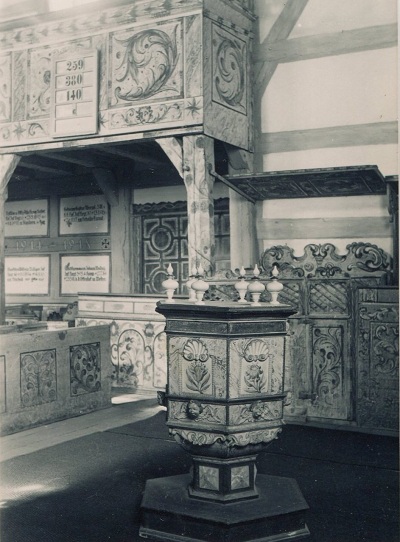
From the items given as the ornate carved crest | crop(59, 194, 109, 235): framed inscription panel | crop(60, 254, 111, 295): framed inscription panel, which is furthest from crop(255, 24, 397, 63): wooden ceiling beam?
crop(60, 254, 111, 295): framed inscription panel

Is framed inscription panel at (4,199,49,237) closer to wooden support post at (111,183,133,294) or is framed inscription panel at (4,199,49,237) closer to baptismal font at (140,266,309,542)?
wooden support post at (111,183,133,294)

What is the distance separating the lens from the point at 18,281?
11031 millimetres

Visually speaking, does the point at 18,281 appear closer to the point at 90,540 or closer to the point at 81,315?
the point at 81,315

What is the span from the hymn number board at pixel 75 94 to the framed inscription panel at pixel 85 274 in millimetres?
3075

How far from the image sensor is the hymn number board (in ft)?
23.6

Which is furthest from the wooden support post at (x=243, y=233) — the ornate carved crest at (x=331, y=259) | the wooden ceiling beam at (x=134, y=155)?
the wooden ceiling beam at (x=134, y=155)

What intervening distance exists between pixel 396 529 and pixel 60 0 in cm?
721

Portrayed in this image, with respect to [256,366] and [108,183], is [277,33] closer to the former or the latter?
[108,183]

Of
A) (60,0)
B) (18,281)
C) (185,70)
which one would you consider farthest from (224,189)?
(18,281)

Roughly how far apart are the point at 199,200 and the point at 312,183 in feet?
4.05

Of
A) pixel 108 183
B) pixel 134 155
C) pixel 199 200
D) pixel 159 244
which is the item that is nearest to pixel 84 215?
pixel 108 183

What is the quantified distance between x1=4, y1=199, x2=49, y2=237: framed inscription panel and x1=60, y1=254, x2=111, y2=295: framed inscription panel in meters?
0.71

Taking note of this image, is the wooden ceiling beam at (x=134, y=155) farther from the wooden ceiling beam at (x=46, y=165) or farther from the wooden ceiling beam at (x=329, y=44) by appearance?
the wooden ceiling beam at (x=329, y=44)

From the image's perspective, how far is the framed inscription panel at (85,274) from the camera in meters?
10.1
